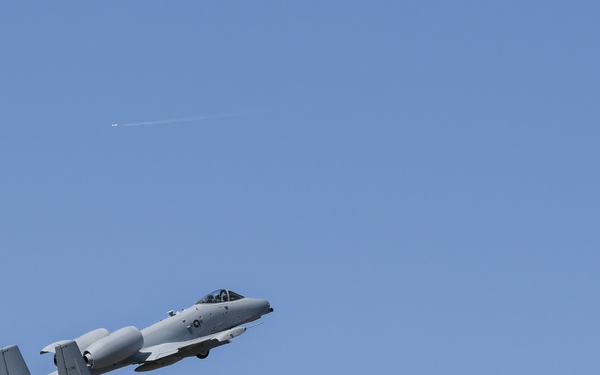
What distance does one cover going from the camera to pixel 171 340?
119938mm

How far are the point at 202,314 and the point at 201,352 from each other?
2.67 meters

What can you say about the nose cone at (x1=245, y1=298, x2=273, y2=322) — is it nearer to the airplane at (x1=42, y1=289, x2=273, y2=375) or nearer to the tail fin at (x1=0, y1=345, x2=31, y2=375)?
the airplane at (x1=42, y1=289, x2=273, y2=375)

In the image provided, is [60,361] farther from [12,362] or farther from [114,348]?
[114,348]

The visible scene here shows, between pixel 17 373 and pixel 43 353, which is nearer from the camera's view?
pixel 17 373

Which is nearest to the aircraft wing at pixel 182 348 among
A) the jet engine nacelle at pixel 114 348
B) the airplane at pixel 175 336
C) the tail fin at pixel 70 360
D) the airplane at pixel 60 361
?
the airplane at pixel 175 336

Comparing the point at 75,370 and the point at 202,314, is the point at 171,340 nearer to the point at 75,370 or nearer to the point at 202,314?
the point at 202,314

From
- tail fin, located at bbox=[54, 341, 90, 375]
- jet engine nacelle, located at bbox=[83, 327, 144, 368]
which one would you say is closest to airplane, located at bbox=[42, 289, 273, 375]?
jet engine nacelle, located at bbox=[83, 327, 144, 368]

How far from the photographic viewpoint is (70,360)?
108438mm

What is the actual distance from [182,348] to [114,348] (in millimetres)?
5585

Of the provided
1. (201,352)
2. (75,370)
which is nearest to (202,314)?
(201,352)

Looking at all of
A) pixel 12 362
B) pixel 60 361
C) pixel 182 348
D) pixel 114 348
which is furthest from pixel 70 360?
pixel 182 348

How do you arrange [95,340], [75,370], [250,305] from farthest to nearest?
[250,305] < [95,340] < [75,370]

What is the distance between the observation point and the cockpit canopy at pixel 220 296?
403ft

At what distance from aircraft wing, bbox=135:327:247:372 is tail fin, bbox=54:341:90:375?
9.49m
